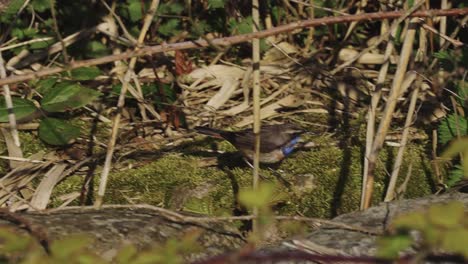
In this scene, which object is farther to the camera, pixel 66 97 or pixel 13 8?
pixel 13 8

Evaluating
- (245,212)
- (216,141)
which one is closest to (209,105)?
(216,141)

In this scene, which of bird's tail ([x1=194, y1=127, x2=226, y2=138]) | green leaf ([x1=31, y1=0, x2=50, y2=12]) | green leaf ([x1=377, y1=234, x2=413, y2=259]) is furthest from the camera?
green leaf ([x1=31, y1=0, x2=50, y2=12])

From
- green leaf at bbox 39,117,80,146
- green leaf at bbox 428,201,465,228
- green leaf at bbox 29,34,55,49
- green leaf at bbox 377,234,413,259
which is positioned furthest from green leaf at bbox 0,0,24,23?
green leaf at bbox 428,201,465,228

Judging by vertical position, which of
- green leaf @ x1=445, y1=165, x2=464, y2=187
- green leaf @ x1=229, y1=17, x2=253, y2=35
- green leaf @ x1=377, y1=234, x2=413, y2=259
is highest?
green leaf @ x1=229, y1=17, x2=253, y2=35

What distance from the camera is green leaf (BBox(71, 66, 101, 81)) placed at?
4830mm

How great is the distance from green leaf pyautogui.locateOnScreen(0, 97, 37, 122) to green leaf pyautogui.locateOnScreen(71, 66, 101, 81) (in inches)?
13.4

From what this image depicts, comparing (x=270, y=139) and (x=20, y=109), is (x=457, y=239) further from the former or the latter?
(x=20, y=109)

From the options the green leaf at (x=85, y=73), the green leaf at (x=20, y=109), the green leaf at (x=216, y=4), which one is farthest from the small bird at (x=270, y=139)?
the green leaf at (x=20, y=109)

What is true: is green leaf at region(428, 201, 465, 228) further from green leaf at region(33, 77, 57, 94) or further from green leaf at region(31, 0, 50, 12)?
green leaf at region(31, 0, 50, 12)

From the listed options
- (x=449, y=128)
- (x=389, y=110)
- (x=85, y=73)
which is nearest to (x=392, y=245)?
(x=389, y=110)

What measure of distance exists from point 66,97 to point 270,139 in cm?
115

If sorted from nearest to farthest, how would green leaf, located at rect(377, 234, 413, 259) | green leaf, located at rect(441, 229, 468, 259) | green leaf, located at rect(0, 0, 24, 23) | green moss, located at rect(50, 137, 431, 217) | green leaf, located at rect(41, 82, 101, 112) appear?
1. green leaf, located at rect(441, 229, 468, 259)
2. green leaf, located at rect(377, 234, 413, 259)
3. green moss, located at rect(50, 137, 431, 217)
4. green leaf, located at rect(41, 82, 101, 112)
5. green leaf, located at rect(0, 0, 24, 23)

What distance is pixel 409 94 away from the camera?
4984mm

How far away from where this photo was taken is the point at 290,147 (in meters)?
4.60
